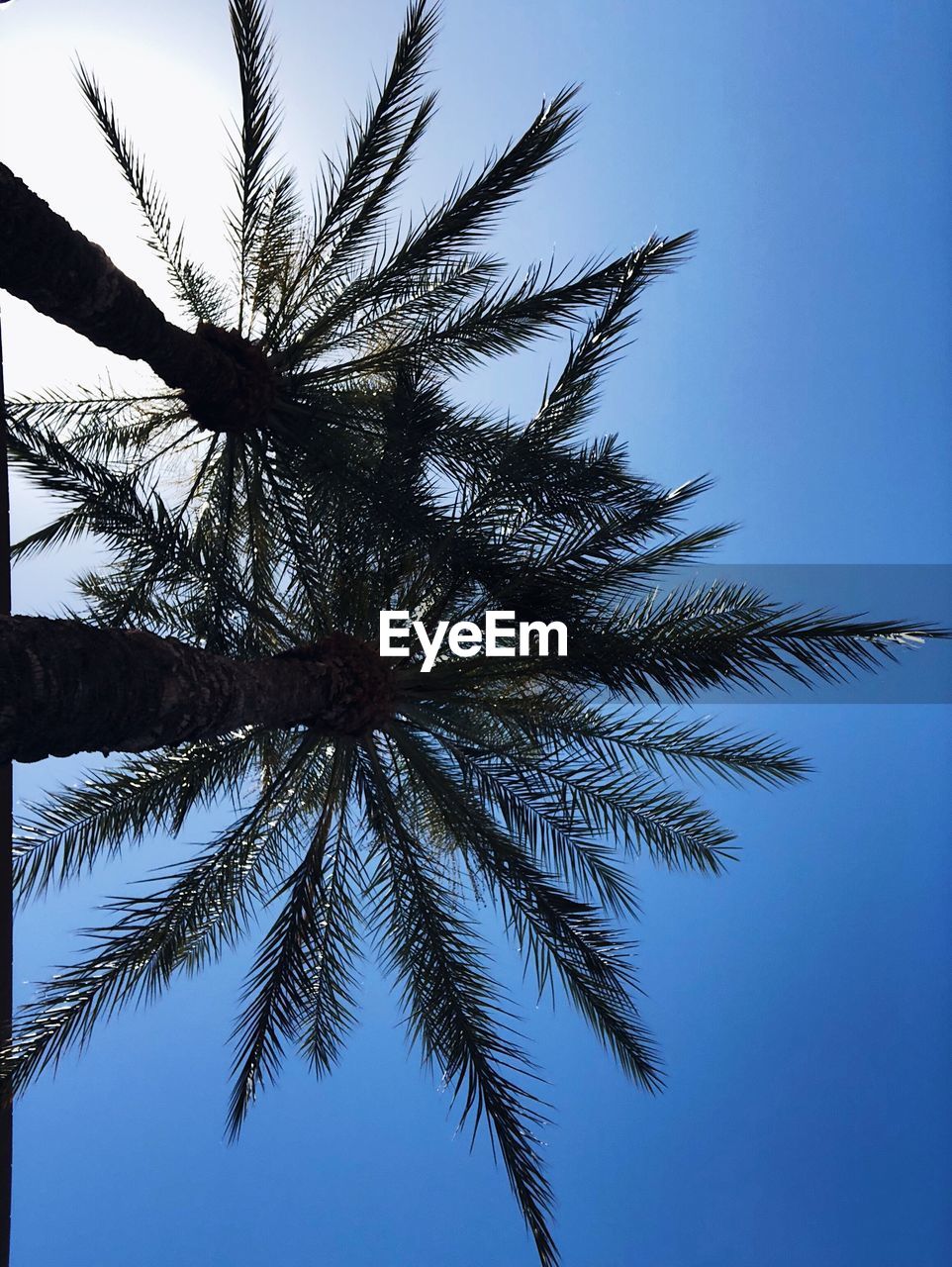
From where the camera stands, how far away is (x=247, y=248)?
23.0ft

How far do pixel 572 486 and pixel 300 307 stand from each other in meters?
2.76

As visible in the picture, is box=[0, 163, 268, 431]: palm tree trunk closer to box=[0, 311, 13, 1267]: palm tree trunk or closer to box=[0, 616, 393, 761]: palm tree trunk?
box=[0, 311, 13, 1267]: palm tree trunk

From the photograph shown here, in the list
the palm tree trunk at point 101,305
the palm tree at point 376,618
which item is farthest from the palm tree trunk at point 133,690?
the palm tree trunk at point 101,305

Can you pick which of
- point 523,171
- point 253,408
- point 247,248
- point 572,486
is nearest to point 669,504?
point 572,486

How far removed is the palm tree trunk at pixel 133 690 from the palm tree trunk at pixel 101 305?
208 cm

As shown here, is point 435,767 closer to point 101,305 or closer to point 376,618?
point 376,618

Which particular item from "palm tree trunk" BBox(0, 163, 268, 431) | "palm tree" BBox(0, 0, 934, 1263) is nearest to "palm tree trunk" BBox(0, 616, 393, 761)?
"palm tree" BBox(0, 0, 934, 1263)

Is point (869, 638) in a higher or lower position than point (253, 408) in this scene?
lower

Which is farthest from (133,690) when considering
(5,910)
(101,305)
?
(101,305)

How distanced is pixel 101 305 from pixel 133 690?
266 cm

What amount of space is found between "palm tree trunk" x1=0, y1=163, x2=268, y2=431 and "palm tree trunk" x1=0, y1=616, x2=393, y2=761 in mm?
2080

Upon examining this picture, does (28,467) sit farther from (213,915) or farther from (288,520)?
(213,915)

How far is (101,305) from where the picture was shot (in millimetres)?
5238

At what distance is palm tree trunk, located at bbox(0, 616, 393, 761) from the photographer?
3307mm
